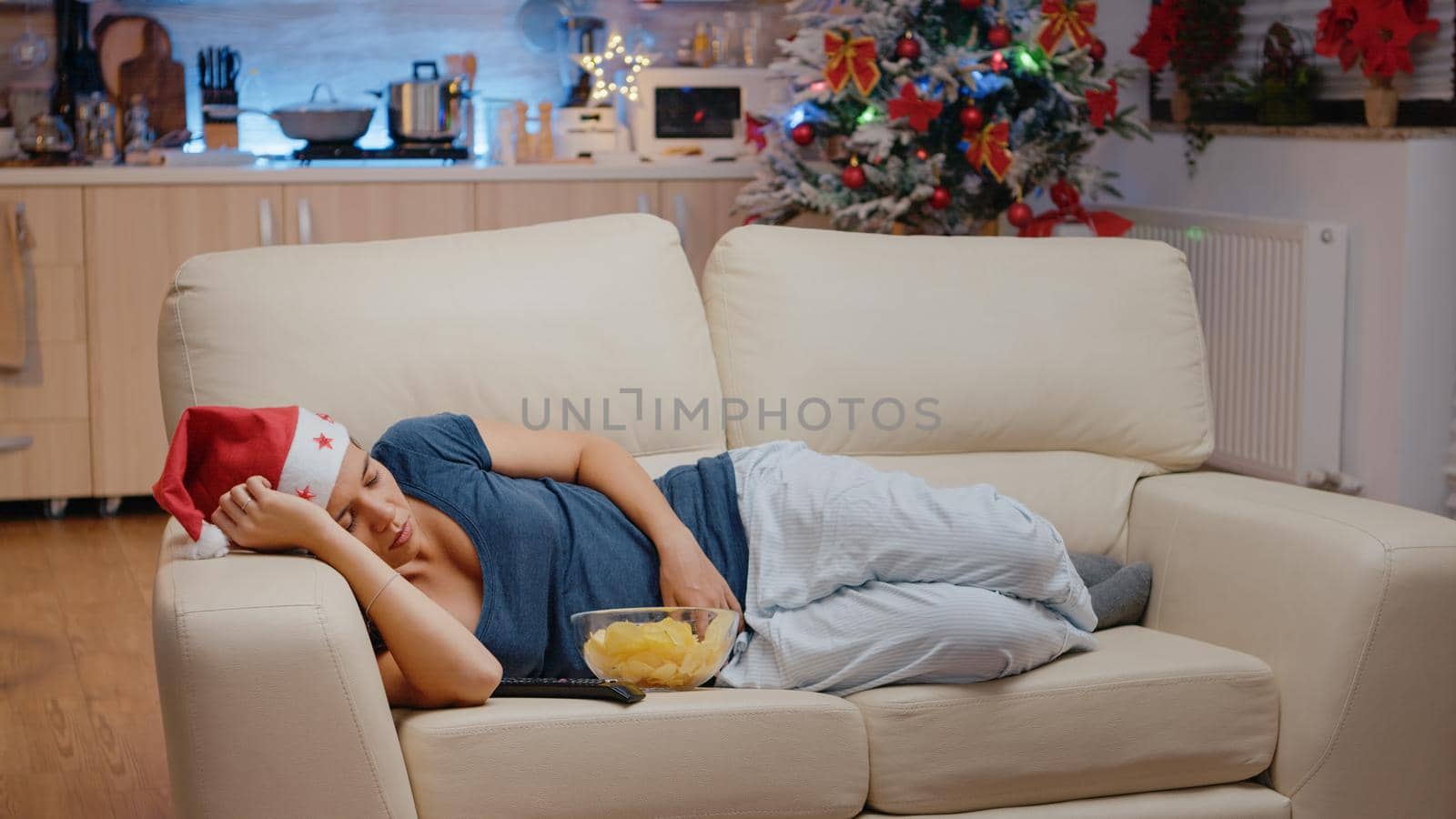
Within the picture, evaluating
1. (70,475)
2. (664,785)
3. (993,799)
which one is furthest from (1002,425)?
(70,475)

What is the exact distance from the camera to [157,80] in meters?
4.83

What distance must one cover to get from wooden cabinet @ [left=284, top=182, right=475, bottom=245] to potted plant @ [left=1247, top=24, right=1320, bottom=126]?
7.51 ft

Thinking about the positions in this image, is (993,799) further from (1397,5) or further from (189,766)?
(1397,5)

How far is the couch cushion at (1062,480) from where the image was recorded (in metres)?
2.37

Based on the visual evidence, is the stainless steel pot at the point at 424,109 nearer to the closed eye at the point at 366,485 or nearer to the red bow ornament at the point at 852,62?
the red bow ornament at the point at 852,62

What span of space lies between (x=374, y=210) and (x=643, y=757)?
121 inches

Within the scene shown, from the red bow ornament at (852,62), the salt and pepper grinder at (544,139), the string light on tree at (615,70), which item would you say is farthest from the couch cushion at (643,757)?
the string light on tree at (615,70)

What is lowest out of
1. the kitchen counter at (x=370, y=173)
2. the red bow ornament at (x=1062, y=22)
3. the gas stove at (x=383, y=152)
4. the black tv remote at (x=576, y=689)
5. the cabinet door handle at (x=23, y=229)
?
the black tv remote at (x=576, y=689)

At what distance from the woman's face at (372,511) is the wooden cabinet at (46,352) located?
2764 mm

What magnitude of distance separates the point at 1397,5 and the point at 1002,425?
2.02 meters

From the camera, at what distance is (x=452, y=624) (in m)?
1.72

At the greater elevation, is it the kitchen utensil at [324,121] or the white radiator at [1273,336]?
the kitchen utensil at [324,121]

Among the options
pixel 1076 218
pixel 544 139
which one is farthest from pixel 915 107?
pixel 544 139

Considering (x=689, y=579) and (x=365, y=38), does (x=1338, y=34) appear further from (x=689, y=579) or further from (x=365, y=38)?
(x=365, y=38)
